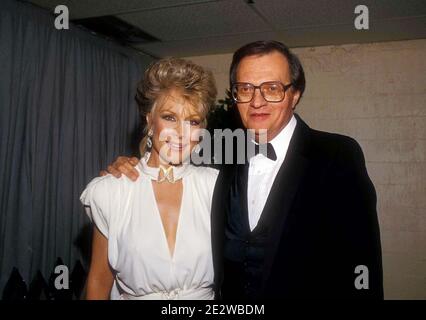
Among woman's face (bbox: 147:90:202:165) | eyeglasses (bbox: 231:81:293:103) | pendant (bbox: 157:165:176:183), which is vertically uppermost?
eyeglasses (bbox: 231:81:293:103)

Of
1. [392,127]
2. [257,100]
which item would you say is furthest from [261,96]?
[392,127]

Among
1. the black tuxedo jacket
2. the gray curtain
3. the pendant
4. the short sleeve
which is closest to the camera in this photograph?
the black tuxedo jacket

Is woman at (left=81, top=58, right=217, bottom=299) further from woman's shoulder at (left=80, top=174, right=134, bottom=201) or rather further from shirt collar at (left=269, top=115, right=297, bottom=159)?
shirt collar at (left=269, top=115, right=297, bottom=159)

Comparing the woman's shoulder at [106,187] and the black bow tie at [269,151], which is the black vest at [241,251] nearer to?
the black bow tie at [269,151]

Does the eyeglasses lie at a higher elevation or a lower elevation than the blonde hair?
lower

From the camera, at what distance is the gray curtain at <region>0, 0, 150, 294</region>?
109 inches

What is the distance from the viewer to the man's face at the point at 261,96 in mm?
1553

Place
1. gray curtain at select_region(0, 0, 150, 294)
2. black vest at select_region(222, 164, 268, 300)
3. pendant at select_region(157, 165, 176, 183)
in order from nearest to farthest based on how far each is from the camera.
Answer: black vest at select_region(222, 164, 268, 300) → pendant at select_region(157, 165, 176, 183) → gray curtain at select_region(0, 0, 150, 294)

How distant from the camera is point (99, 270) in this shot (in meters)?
1.68

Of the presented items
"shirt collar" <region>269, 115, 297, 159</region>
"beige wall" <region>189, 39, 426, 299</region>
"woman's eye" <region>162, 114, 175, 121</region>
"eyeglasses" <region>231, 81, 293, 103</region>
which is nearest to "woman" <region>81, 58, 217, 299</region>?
"woman's eye" <region>162, 114, 175, 121</region>

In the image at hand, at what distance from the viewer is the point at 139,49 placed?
4.14m
